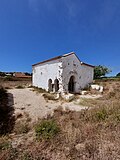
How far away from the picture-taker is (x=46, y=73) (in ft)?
60.8

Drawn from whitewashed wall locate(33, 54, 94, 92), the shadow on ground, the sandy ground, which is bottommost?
the shadow on ground

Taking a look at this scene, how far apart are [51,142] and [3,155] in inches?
56.8

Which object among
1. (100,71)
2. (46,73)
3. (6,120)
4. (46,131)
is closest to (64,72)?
(46,73)

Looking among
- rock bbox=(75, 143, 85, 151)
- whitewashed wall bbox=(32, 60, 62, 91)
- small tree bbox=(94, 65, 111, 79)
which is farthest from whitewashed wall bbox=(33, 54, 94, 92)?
small tree bbox=(94, 65, 111, 79)

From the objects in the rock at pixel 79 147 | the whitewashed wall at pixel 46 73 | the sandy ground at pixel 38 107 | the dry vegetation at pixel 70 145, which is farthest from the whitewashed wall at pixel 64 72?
the rock at pixel 79 147

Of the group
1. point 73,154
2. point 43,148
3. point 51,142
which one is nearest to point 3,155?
point 43,148

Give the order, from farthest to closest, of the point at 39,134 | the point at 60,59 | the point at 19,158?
the point at 60,59 → the point at 39,134 → the point at 19,158

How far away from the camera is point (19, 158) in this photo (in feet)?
9.86

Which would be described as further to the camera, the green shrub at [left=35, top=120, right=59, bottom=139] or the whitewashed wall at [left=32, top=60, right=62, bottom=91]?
the whitewashed wall at [left=32, top=60, right=62, bottom=91]

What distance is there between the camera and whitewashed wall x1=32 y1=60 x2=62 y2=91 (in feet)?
53.4

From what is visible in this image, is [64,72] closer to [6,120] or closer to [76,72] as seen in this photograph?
[76,72]

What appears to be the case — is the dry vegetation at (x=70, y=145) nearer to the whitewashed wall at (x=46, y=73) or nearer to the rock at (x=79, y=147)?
the rock at (x=79, y=147)

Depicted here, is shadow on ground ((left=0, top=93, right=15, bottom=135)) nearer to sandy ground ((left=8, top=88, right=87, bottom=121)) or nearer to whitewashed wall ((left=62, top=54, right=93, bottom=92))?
sandy ground ((left=8, top=88, right=87, bottom=121))

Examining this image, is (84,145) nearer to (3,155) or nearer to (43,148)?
(43,148)
